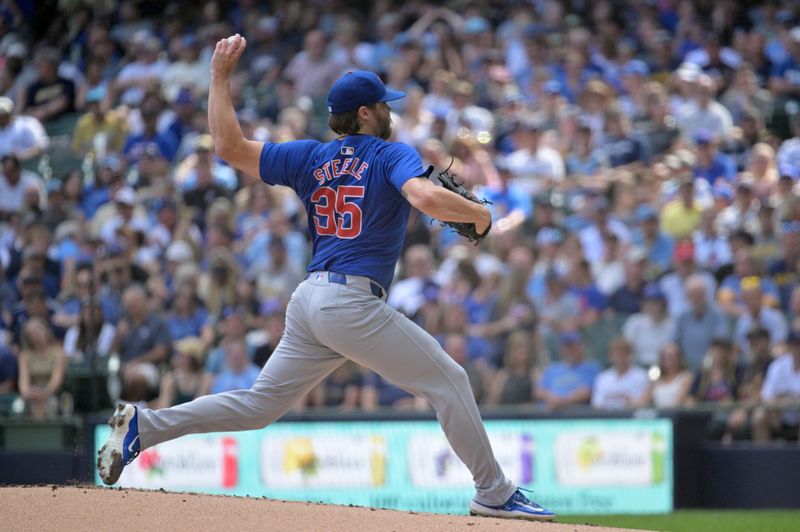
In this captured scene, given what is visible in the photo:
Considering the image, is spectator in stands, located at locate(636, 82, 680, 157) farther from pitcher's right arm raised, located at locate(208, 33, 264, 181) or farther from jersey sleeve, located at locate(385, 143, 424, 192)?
jersey sleeve, located at locate(385, 143, 424, 192)

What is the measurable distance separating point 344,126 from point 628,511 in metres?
5.15

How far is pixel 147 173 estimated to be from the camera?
1388 cm

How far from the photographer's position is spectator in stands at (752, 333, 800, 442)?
31.6 feet

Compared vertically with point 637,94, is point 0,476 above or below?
below

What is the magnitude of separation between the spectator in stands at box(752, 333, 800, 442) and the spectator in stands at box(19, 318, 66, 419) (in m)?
5.98

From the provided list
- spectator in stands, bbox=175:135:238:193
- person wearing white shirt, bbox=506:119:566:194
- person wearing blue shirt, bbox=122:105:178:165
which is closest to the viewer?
person wearing white shirt, bbox=506:119:566:194

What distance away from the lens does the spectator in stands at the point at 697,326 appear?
1055 centimetres

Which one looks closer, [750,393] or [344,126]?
[344,126]

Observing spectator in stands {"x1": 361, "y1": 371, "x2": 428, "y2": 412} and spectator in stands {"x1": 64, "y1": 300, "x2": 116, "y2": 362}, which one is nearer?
spectator in stands {"x1": 361, "y1": 371, "x2": 428, "y2": 412}

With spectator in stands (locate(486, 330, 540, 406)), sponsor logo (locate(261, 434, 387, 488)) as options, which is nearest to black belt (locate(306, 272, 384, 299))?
sponsor logo (locate(261, 434, 387, 488))

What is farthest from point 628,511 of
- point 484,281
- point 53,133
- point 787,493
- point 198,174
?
point 53,133

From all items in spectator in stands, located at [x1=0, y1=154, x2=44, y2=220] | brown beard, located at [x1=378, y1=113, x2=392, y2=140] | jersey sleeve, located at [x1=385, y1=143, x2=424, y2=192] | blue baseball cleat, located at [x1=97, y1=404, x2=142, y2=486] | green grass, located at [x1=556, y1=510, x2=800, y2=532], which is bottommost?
green grass, located at [x1=556, y1=510, x2=800, y2=532]

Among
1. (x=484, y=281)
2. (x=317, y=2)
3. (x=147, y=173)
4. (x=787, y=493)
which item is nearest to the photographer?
(x=787, y=493)

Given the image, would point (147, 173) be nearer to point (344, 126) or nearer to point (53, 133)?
point (53, 133)
